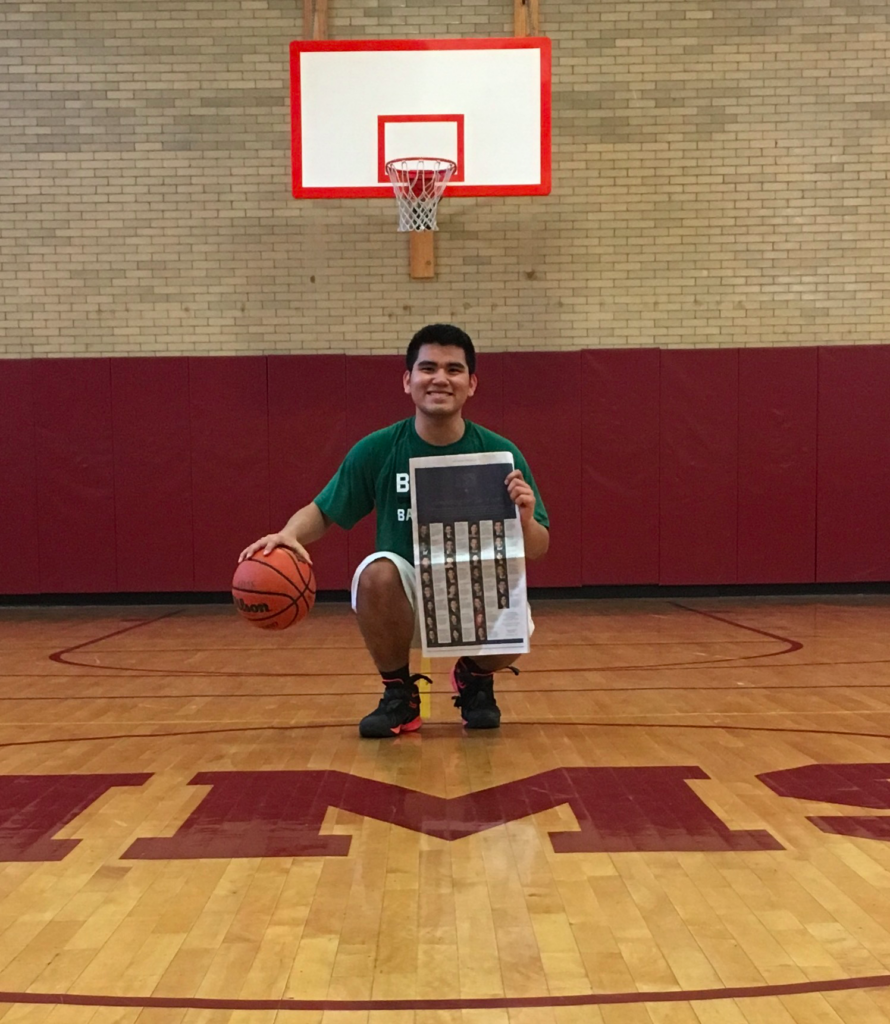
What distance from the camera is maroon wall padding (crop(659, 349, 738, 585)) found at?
28.2ft

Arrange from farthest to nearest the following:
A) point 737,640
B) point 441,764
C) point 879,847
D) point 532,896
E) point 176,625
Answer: point 176,625 < point 737,640 < point 441,764 < point 879,847 < point 532,896

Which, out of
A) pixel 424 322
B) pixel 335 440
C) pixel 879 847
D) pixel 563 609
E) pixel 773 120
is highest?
pixel 773 120

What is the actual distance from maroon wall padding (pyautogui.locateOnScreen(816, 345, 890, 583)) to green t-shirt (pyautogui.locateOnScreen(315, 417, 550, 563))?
5695 mm

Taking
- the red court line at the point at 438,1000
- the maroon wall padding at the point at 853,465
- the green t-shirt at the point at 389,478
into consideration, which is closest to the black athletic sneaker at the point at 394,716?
the green t-shirt at the point at 389,478

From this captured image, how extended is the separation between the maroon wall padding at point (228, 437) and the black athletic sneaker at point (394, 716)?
5.07 m

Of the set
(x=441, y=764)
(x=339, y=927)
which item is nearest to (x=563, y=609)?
(x=441, y=764)

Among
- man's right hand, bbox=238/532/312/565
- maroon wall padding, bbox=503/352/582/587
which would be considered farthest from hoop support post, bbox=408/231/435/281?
man's right hand, bbox=238/532/312/565

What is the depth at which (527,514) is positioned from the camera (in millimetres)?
3453

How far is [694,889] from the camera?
2.15 metres

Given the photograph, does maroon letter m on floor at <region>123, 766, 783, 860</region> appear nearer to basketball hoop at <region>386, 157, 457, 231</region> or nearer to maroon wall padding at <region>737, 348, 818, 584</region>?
basketball hoop at <region>386, 157, 457, 231</region>

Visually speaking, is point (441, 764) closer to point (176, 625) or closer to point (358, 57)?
point (176, 625)

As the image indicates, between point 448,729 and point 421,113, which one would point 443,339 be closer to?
point 448,729

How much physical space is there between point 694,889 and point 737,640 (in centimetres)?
426

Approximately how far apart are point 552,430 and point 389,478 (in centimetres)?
511
